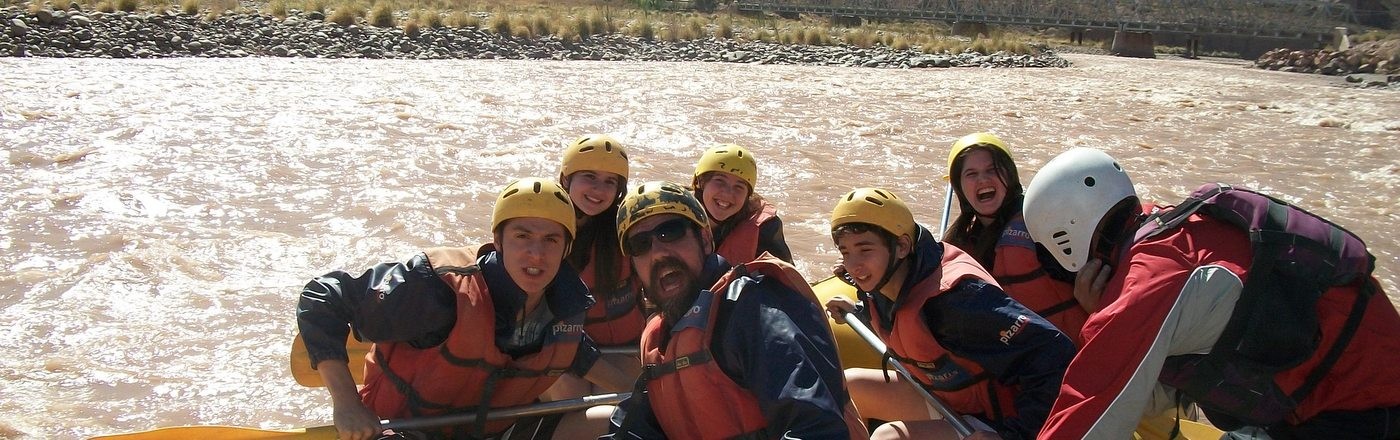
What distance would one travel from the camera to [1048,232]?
2350 millimetres

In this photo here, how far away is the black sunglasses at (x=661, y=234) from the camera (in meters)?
1.92

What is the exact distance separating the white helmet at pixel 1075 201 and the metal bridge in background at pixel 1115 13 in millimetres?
33313

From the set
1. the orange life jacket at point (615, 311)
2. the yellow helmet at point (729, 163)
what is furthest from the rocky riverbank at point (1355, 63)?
the orange life jacket at point (615, 311)

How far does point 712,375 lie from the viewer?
181 centimetres

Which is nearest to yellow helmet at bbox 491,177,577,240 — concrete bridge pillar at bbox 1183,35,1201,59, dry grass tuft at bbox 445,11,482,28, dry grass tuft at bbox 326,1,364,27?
dry grass tuft at bbox 326,1,364,27

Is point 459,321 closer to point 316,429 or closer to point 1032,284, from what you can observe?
point 316,429

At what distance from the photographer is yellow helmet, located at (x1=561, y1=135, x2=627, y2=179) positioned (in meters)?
3.20

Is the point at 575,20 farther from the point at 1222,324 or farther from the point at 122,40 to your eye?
the point at 1222,324

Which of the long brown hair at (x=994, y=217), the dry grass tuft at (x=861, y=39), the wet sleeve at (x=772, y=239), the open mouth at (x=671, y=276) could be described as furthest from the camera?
the dry grass tuft at (x=861, y=39)

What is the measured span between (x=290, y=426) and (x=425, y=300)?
1470mm

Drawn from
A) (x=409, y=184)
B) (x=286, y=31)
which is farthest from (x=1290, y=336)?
(x=286, y=31)

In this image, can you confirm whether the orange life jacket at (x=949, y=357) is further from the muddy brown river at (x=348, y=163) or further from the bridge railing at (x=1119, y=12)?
the bridge railing at (x=1119, y=12)

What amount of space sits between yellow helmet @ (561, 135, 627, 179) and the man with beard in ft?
3.79

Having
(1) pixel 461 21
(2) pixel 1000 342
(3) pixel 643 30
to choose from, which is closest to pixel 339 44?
(1) pixel 461 21
